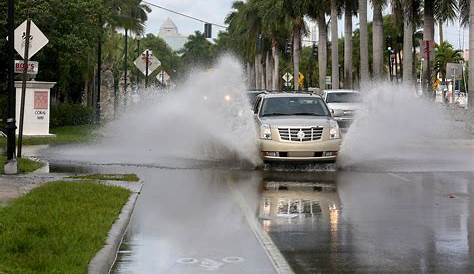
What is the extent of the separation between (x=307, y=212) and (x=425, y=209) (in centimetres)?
196

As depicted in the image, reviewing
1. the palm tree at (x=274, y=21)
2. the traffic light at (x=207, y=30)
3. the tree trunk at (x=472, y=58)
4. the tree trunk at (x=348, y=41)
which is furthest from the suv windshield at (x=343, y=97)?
the palm tree at (x=274, y=21)

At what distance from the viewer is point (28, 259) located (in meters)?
7.99

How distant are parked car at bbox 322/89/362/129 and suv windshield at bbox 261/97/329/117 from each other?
14.5 m

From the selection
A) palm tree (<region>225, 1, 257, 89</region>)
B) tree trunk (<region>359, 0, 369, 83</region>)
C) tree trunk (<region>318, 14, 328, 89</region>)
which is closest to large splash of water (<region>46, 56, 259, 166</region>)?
tree trunk (<region>359, 0, 369, 83</region>)

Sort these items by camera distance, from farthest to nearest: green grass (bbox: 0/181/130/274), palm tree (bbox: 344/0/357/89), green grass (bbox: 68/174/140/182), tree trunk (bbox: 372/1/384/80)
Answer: palm tree (bbox: 344/0/357/89)
tree trunk (bbox: 372/1/384/80)
green grass (bbox: 68/174/140/182)
green grass (bbox: 0/181/130/274)

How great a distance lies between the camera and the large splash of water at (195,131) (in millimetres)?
20578

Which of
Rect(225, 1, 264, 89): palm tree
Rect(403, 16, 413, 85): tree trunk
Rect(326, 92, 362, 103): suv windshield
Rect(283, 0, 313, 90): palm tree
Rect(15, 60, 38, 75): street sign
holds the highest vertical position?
Rect(225, 1, 264, 89): palm tree

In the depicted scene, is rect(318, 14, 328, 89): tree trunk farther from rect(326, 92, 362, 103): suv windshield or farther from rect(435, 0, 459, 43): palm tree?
rect(326, 92, 362, 103): suv windshield

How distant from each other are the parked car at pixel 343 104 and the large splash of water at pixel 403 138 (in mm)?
3663

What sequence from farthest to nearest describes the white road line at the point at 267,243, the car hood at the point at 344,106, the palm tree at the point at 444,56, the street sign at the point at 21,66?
the palm tree at the point at 444,56, the car hood at the point at 344,106, the street sign at the point at 21,66, the white road line at the point at 267,243

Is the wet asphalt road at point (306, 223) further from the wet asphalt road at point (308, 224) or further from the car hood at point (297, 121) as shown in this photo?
the car hood at point (297, 121)

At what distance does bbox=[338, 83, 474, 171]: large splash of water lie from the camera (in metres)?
20.2

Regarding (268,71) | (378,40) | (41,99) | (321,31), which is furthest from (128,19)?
(268,71)

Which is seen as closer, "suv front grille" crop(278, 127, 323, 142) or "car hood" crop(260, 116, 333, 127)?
"suv front grille" crop(278, 127, 323, 142)
